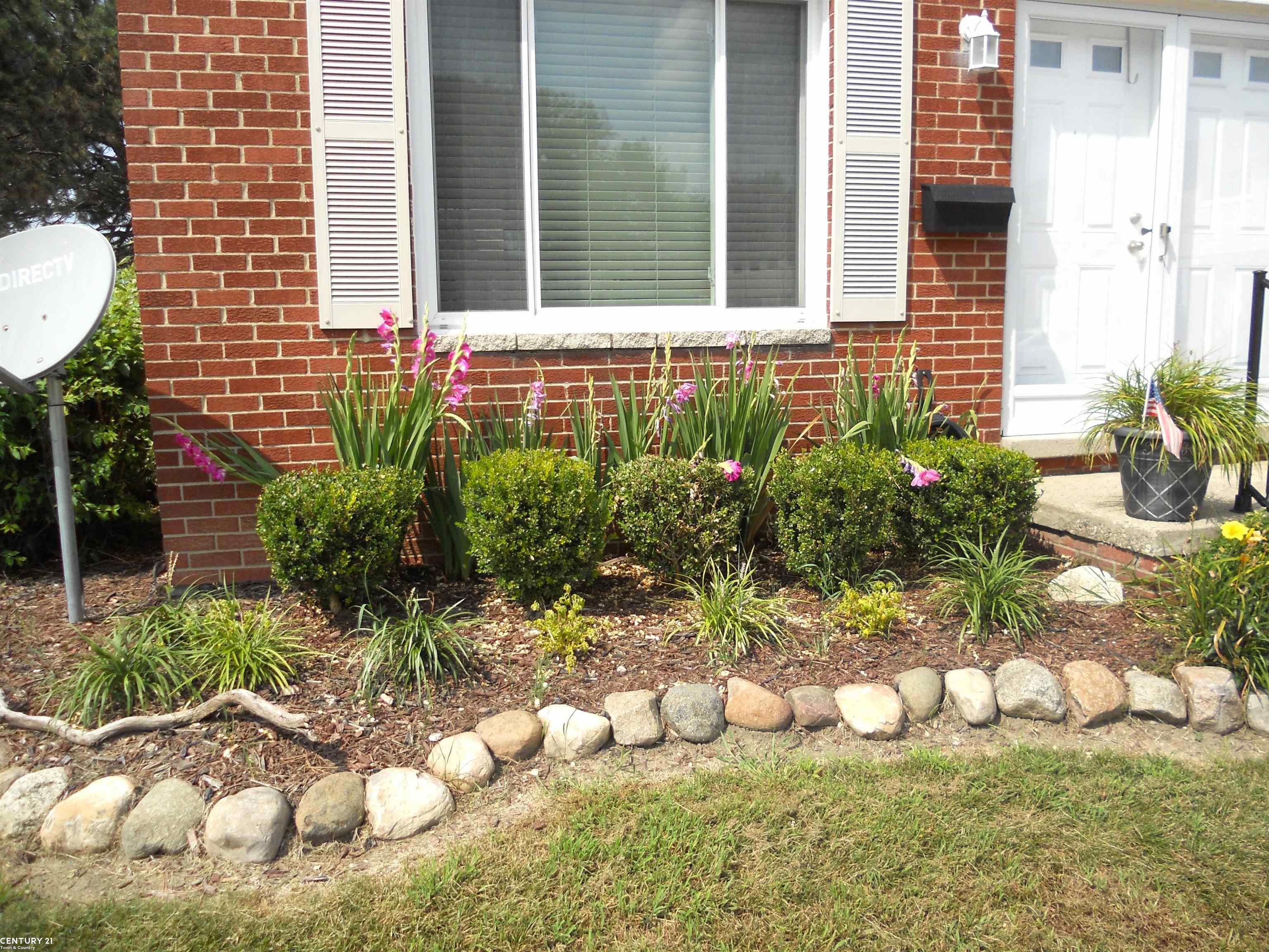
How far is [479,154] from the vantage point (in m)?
4.96

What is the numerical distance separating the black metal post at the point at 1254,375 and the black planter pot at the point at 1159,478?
295 millimetres

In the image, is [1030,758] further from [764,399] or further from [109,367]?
[109,367]

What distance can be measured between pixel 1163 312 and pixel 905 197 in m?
1.96

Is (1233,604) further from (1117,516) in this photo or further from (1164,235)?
(1164,235)

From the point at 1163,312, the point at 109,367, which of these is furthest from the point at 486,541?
the point at 1163,312

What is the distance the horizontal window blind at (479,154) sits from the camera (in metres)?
4.88

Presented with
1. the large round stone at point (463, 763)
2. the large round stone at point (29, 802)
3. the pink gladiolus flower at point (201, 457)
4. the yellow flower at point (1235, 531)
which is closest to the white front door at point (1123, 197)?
the yellow flower at point (1235, 531)

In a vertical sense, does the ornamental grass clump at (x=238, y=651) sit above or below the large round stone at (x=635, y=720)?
above

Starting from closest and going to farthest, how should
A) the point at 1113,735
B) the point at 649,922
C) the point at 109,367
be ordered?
the point at 649,922 → the point at 1113,735 → the point at 109,367

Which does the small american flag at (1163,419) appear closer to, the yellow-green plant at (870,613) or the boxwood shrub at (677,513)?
the yellow-green plant at (870,613)

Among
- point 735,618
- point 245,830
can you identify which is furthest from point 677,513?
point 245,830

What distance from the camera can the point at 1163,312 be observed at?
235 inches

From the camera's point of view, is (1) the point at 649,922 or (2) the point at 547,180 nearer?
(1) the point at 649,922

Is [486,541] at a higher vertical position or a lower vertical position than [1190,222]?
lower
